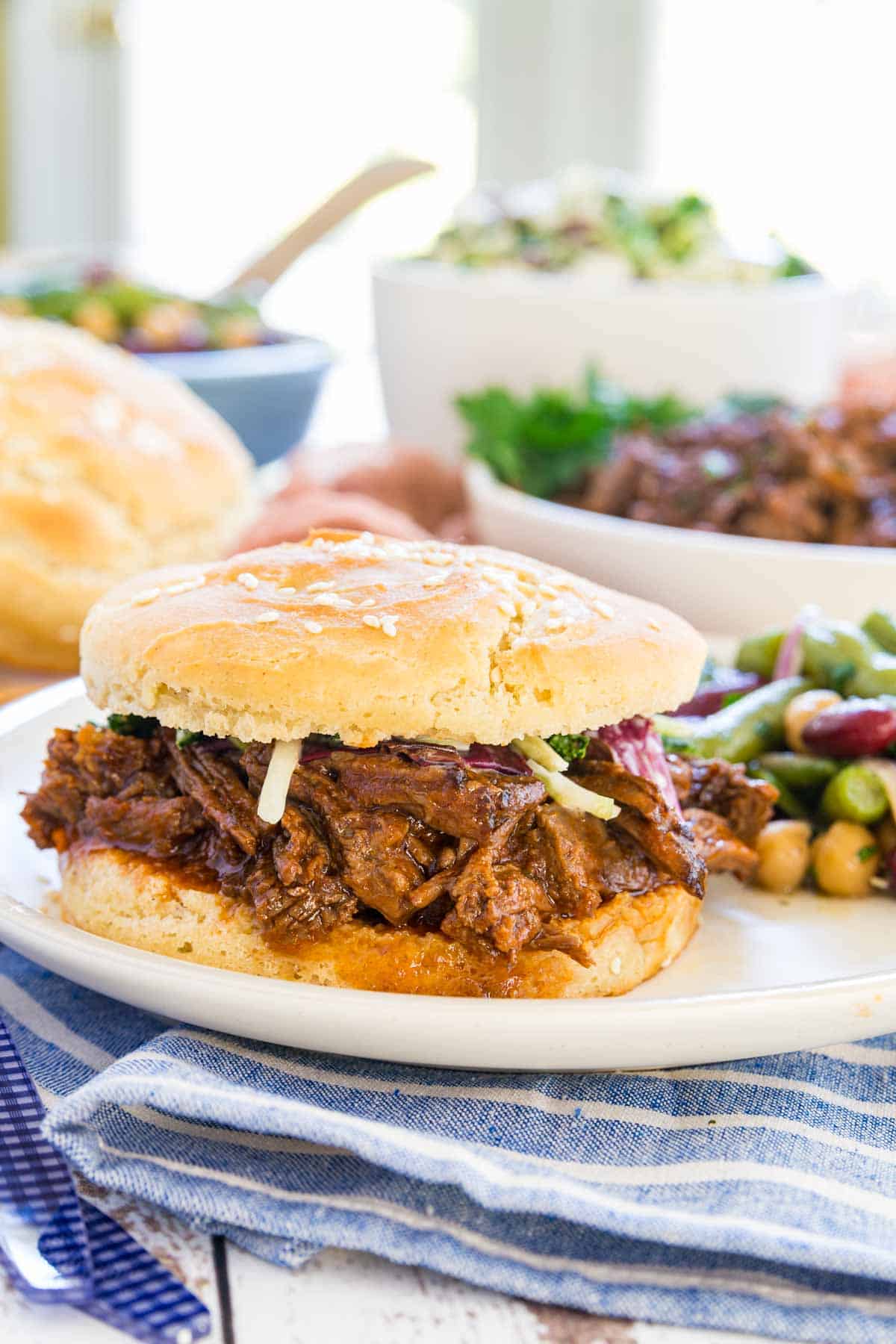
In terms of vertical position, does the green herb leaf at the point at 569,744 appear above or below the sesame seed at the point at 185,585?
below

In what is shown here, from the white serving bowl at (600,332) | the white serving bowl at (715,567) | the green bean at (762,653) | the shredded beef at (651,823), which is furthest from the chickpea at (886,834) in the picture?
the white serving bowl at (600,332)

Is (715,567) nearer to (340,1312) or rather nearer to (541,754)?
(541,754)

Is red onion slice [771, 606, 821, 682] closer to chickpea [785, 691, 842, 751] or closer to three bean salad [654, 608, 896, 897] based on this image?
three bean salad [654, 608, 896, 897]

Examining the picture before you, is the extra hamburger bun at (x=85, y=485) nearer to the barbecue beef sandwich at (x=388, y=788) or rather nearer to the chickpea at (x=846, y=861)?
the barbecue beef sandwich at (x=388, y=788)

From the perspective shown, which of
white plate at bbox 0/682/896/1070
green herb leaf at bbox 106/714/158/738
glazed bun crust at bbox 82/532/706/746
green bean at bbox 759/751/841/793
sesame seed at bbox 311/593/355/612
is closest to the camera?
white plate at bbox 0/682/896/1070

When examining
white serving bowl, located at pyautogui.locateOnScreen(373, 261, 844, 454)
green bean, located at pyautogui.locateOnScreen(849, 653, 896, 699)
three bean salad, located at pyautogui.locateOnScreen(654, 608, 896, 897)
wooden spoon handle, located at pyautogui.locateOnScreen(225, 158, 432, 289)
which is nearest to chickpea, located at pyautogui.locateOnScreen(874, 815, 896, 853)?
three bean salad, located at pyautogui.locateOnScreen(654, 608, 896, 897)

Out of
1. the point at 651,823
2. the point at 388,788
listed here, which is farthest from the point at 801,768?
the point at 388,788
